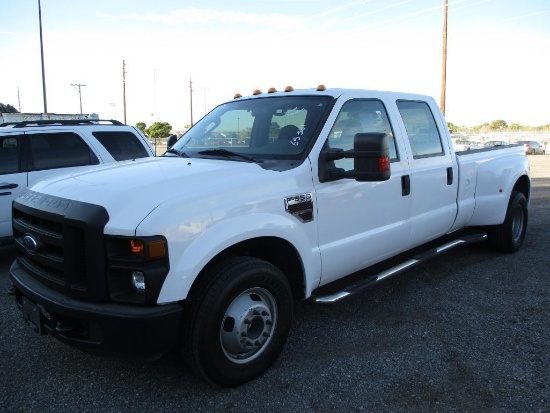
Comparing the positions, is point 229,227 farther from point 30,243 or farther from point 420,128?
point 420,128

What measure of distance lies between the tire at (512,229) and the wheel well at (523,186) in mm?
134

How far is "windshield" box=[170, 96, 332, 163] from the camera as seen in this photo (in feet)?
11.6

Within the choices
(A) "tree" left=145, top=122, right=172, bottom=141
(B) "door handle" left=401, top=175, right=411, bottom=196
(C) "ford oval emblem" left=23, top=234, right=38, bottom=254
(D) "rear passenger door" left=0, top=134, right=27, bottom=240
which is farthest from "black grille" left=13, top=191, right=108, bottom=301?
(A) "tree" left=145, top=122, right=172, bottom=141

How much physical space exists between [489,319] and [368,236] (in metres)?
1.32

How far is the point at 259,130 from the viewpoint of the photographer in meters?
3.90

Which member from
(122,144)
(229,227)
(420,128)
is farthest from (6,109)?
(229,227)

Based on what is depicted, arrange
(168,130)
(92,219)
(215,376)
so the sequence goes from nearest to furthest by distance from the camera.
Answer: (92,219) → (215,376) → (168,130)

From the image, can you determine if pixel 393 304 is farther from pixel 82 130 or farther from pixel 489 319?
pixel 82 130

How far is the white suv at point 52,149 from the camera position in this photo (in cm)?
582

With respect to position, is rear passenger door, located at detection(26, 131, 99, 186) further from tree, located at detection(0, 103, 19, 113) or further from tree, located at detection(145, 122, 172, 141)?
tree, located at detection(145, 122, 172, 141)

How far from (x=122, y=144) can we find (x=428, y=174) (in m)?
4.52

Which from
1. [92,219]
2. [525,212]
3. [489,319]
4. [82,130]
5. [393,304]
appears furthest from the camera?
[82,130]

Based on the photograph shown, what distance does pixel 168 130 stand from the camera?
63531 mm

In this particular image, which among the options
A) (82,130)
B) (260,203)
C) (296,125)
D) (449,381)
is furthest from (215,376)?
(82,130)
